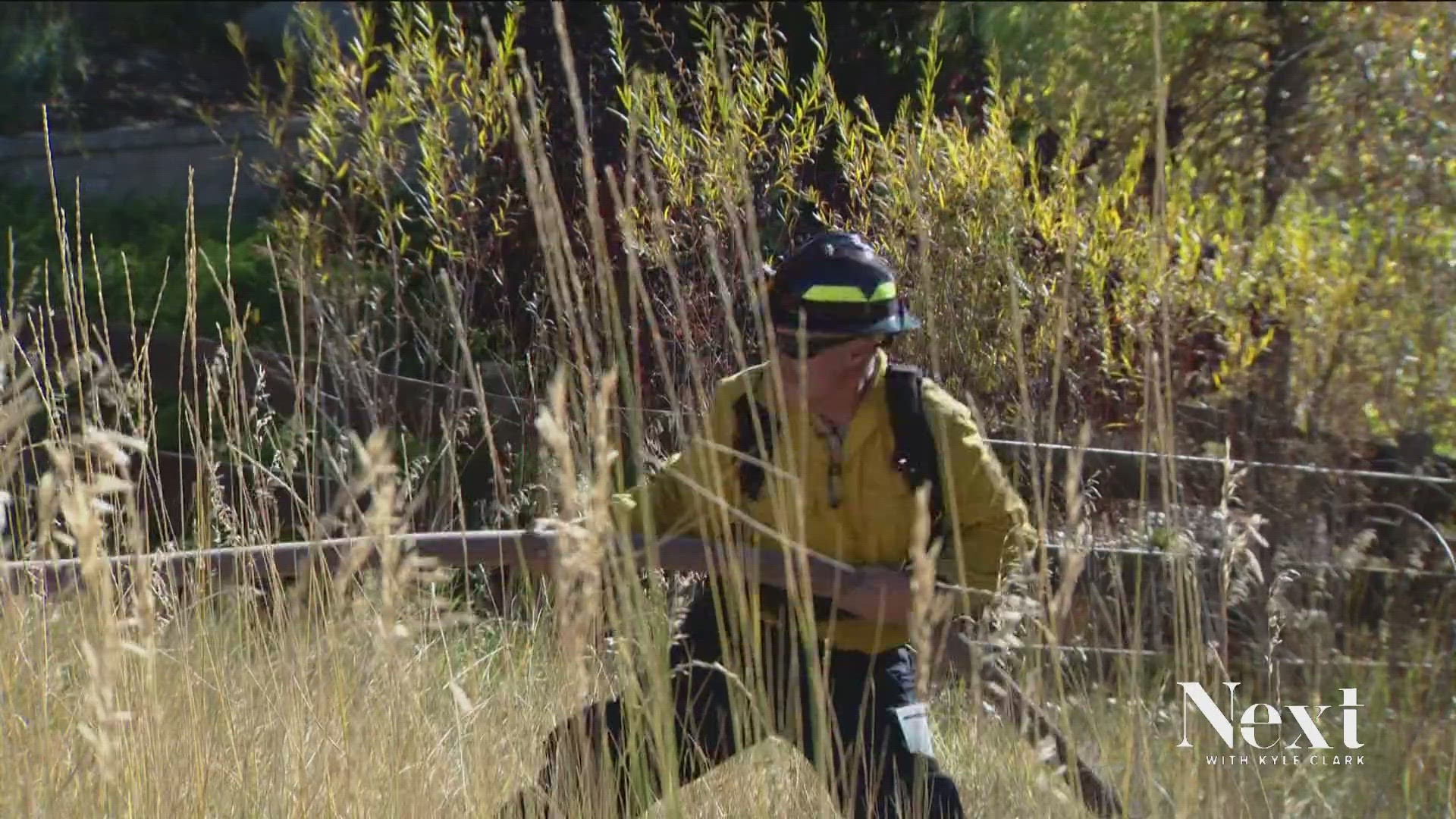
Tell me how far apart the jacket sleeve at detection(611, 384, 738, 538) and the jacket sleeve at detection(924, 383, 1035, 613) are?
1.13 ft

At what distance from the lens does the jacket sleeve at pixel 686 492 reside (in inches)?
115

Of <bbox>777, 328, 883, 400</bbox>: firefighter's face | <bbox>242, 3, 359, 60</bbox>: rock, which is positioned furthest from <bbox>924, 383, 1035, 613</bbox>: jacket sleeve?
<bbox>242, 3, 359, 60</bbox>: rock

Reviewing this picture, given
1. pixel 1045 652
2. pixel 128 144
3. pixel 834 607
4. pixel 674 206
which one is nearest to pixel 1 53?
pixel 128 144

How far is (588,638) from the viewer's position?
3848mm

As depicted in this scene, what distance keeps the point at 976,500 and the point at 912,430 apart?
0.15 meters

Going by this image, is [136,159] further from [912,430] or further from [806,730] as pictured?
[912,430]

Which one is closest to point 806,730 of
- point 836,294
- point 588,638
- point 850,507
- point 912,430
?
point 850,507

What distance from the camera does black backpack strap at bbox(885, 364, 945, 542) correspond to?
291 cm

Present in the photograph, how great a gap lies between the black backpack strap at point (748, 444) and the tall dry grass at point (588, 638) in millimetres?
84

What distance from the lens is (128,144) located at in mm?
10547

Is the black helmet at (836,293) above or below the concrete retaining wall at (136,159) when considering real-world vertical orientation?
below

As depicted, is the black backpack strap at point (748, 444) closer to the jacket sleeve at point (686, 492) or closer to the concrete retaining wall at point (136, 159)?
the jacket sleeve at point (686, 492)

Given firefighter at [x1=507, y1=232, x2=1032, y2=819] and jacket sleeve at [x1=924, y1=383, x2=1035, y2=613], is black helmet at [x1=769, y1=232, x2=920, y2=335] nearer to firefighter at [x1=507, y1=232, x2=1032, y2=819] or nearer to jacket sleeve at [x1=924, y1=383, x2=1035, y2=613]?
firefighter at [x1=507, y1=232, x2=1032, y2=819]

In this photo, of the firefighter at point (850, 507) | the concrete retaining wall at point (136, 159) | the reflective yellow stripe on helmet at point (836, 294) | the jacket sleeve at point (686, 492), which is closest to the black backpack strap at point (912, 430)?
the firefighter at point (850, 507)
